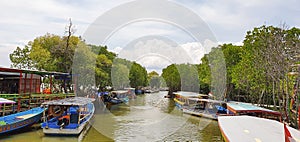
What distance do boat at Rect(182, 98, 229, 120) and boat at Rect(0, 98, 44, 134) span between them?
11990 mm

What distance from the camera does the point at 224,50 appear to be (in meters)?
27.3

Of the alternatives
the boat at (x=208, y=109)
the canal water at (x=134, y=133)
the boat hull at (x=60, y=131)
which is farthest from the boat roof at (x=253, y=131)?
the boat at (x=208, y=109)

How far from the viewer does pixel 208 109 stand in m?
22.2

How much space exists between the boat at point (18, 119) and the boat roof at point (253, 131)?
998 centimetres

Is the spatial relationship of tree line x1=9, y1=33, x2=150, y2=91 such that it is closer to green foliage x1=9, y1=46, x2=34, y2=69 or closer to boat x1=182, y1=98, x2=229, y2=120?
green foliage x1=9, y1=46, x2=34, y2=69

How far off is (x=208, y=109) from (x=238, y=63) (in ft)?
16.9

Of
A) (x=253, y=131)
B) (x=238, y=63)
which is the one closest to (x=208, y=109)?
(x=238, y=63)

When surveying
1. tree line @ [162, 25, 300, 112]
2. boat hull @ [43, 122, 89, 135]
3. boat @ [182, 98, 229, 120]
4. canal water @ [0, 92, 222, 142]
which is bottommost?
canal water @ [0, 92, 222, 142]

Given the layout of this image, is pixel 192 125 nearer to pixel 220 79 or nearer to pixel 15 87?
pixel 220 79

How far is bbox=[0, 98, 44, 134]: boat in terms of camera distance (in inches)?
497

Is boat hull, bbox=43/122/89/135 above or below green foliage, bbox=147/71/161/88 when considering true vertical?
below

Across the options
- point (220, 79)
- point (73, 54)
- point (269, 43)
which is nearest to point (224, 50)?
point (220, 79)

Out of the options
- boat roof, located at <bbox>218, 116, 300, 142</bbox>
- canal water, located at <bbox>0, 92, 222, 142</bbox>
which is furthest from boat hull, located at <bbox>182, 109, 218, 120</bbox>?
boat roof, located at <bbox>218, 116, 300, 142</bbox>

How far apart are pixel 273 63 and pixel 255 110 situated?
2.83 m
